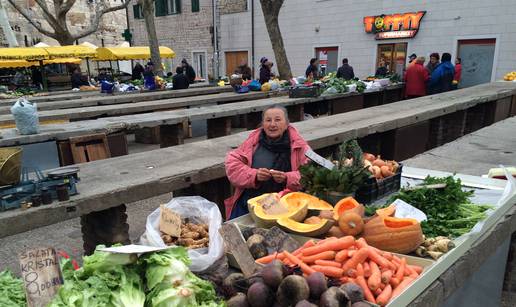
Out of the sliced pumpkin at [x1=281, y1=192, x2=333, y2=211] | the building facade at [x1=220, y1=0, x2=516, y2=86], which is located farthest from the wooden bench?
the building facade at [x1=220, y1=0, x2=516, y2=86]

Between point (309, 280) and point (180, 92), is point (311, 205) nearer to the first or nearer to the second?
point (309, 280)

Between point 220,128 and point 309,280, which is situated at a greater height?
point 309,280

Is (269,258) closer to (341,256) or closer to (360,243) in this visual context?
(341,256)

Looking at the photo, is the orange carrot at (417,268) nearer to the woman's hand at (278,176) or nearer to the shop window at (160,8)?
the woman's hand at (278,176)

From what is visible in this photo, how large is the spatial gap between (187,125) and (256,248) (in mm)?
9046

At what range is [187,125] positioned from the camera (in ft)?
36.4

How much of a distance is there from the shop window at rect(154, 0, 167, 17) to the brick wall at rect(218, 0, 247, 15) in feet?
15.9

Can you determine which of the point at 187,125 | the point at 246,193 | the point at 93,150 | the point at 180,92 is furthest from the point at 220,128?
the point at 246,193

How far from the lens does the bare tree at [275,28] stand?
1445cm

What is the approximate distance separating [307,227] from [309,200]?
0.43 metres

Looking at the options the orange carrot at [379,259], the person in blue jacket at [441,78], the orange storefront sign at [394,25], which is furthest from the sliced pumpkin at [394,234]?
the orange storefront sign at [394,25]

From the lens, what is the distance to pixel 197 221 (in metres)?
2.91

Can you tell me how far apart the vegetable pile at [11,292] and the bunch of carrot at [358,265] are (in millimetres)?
1172

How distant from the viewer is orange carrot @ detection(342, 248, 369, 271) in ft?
7.09
